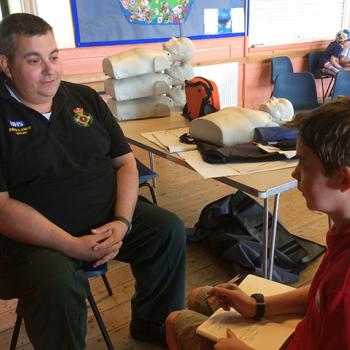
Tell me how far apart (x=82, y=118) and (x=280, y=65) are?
13.8 feet

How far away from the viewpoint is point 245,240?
213 cm

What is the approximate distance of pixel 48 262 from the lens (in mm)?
1238

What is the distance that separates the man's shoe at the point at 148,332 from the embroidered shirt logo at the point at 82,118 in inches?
32.4

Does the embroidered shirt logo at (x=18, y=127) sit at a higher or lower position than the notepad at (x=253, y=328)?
higher

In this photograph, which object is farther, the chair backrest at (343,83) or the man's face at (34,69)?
the chair backrest at (343,83)

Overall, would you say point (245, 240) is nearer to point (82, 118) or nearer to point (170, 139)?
point (170, 139)

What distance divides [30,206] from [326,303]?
985 mm

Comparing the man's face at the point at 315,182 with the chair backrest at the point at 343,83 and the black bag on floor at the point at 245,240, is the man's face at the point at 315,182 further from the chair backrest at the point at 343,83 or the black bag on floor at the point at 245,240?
the chair backrest at the point at 343,83

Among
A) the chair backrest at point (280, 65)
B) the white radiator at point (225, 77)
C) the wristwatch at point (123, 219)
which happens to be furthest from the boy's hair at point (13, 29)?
Answer: the chair backrest at point (280, 65)

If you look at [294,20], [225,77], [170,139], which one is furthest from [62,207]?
[294,20]

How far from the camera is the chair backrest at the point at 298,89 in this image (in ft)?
13.2

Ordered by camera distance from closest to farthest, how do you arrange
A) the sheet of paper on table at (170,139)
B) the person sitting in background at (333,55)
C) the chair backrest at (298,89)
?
the sheet of paper on table at (170,139), the chair backrest at (298,89), the person sitting in background at (333,55)

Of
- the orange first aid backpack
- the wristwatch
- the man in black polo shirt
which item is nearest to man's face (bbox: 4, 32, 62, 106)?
the man in black polo shirt

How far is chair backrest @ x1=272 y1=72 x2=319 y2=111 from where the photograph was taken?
13.2 feet
